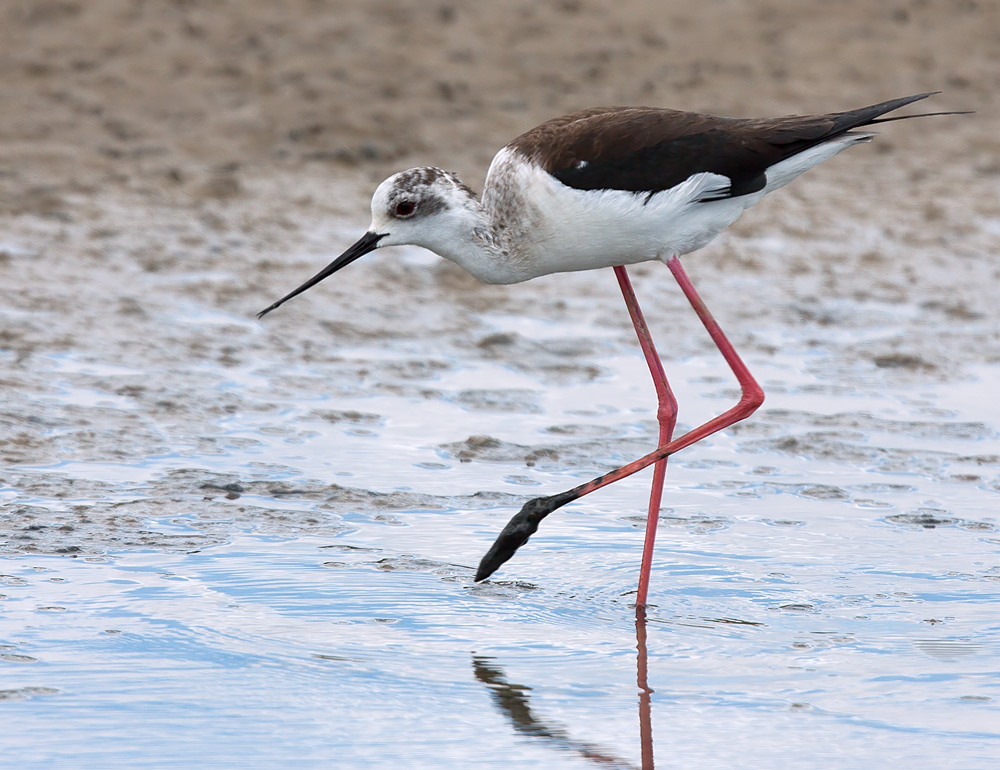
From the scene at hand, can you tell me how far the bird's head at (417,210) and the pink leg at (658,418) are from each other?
63 cm

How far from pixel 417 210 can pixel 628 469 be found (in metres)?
1.07

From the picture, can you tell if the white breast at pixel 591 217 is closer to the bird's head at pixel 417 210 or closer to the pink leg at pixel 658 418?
the bird's head at pixel 417 210

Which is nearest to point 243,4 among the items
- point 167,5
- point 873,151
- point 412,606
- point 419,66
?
point 167,5

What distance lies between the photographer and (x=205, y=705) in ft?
13.1

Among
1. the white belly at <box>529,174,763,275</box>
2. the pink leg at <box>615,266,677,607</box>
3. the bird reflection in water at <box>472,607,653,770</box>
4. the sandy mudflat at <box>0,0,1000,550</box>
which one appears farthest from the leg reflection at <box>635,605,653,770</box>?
the sandy mudflat at <box>0,0,1000,550</box>

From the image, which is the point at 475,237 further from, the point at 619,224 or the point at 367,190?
the point at 367,190

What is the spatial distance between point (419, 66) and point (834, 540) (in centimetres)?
676

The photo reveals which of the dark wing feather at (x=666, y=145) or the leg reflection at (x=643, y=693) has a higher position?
the dark wing feather at (x=666, y=145)

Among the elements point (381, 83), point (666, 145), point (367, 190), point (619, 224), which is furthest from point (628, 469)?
point (381, 83)

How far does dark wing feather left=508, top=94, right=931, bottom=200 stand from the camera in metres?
4.78

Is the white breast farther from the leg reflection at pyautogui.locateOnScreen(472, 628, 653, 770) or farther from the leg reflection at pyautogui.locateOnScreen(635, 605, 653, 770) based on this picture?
the leg reflection at pyautogui.locateOnScreen(472, 628, 653, 770)

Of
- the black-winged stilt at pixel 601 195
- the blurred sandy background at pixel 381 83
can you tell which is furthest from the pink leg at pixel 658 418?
the blurred sandy background at pixel 381 83

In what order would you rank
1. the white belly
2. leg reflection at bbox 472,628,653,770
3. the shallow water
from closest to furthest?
leg reflection at bbox 472,628,653,770 → the shallow water → the white belly

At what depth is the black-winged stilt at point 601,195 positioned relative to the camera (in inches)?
189
